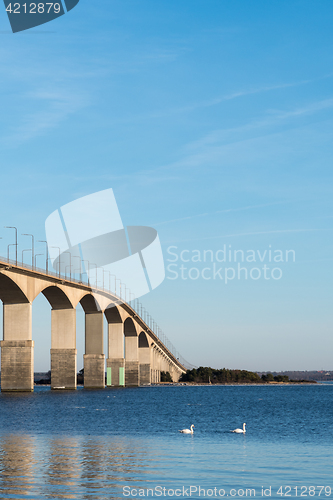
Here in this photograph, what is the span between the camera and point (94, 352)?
105m

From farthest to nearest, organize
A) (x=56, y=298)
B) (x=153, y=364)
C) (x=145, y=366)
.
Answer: (x=153, y=364), (x=145, y=366), (x=56, y=298)

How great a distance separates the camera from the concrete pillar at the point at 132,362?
465 feet

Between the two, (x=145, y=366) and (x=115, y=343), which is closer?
(x=115, y=343)

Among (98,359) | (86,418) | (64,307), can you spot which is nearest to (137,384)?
(98,359)

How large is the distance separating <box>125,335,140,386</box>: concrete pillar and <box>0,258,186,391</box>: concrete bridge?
773 cm

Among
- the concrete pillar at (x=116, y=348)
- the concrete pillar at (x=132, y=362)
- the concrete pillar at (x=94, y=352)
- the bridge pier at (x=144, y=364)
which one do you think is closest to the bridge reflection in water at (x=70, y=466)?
the concrete pillar at (x=94, y=352)

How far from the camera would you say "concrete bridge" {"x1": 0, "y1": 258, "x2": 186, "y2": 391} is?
74312 mm

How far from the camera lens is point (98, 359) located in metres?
106

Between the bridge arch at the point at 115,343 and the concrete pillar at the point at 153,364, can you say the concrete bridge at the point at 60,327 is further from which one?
the concrete pillar at the point at 153,364

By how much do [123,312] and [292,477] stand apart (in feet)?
340

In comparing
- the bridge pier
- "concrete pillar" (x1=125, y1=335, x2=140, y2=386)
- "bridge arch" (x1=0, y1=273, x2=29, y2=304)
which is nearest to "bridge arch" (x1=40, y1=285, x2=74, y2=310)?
"bridge arch" (x1=0, y1=273, x2=29, y2=304)

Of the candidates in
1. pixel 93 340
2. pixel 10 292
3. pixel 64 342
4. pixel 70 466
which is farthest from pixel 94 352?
pixel 70 466

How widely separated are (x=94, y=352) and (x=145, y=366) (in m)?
60.5

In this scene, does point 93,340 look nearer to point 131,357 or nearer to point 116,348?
point 116,348
